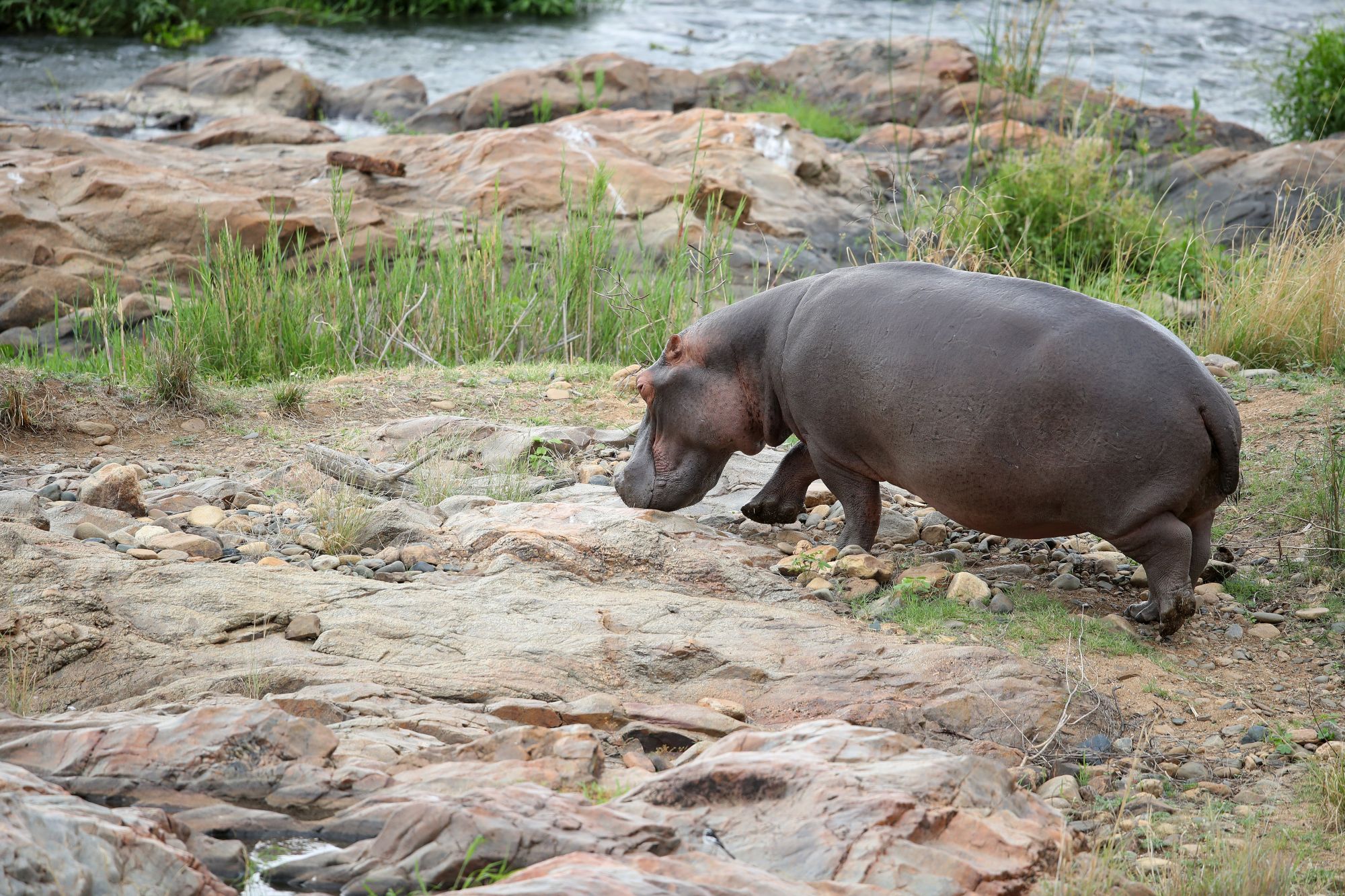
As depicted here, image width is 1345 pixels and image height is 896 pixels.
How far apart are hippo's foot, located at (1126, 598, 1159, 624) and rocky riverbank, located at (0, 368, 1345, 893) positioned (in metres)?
0.11

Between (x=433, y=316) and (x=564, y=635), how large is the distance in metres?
5.27

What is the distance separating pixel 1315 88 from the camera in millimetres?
15133

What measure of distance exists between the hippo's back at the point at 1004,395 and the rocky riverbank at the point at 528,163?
3364mm

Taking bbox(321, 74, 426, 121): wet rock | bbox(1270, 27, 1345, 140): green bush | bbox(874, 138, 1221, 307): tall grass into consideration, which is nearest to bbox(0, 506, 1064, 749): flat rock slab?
bbox(874, 138, 1221, 307): tall grass

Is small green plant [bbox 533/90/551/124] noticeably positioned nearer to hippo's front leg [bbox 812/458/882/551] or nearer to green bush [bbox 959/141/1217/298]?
green bush [bbox 959/141/1217/298]

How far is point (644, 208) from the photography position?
464 inches

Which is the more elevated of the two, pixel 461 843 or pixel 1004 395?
pixel 1004 395

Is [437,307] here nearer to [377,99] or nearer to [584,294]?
[584,294]

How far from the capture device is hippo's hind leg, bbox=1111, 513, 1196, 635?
4355 mm

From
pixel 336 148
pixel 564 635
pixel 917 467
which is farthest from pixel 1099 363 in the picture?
pixel 336 148

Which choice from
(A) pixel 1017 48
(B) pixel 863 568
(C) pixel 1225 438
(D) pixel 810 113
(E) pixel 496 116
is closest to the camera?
(C) pixel 1225 438

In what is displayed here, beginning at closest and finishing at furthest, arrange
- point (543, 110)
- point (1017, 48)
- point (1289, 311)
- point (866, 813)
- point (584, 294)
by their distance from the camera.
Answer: point (866, 813) < point (1289, 311) < point (584, 294) < point (1017, 48) < point (543, 110)

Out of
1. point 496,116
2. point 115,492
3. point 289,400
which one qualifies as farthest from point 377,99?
point 115,492

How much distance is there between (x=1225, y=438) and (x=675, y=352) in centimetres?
235
